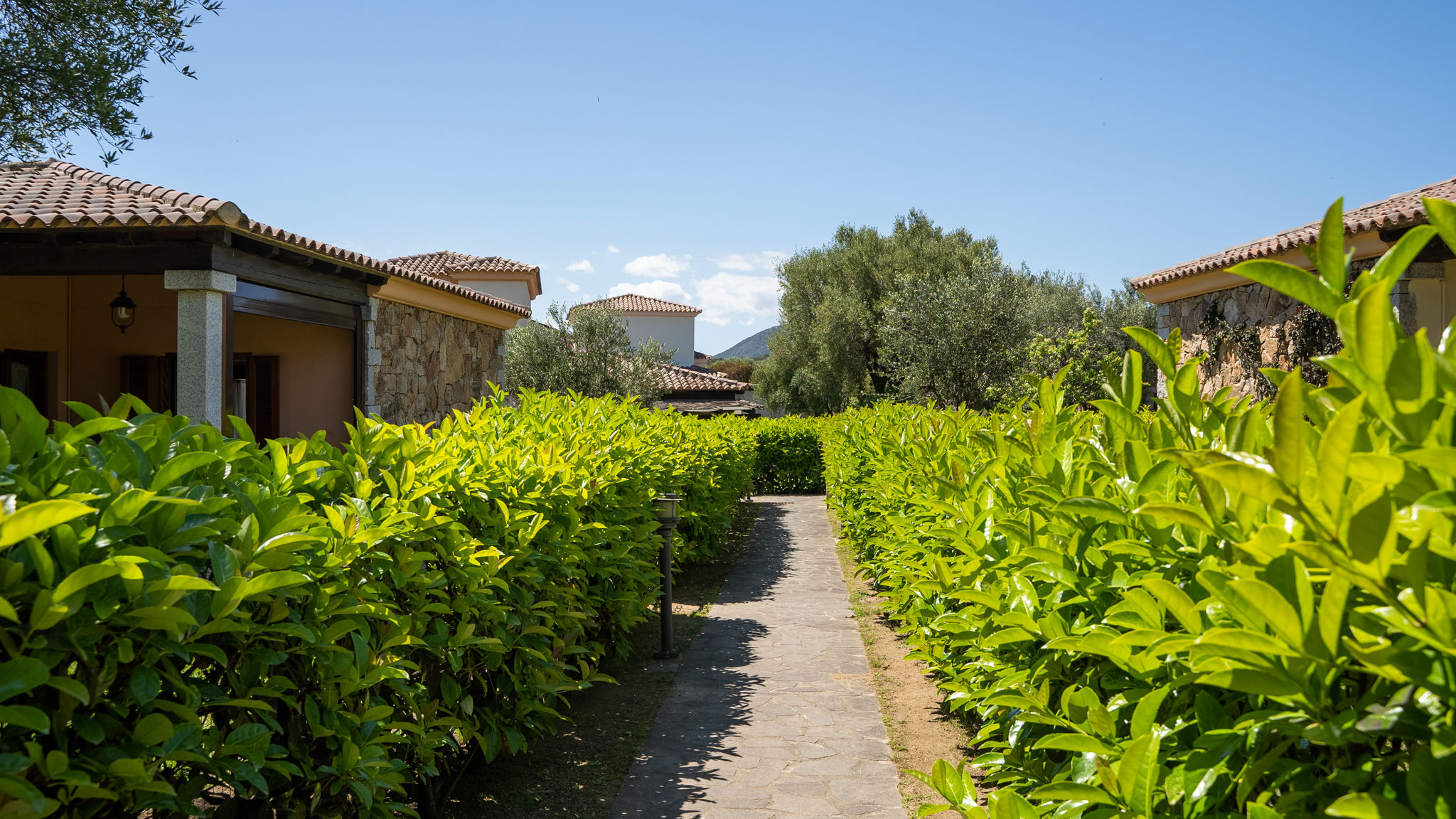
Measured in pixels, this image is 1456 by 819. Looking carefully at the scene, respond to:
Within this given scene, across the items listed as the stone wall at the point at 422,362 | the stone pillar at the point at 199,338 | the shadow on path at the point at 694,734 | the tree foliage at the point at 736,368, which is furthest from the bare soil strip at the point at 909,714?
the tree foliage at the point at 736,368

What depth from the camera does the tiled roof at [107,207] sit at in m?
7.55

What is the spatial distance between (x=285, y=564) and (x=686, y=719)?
11.1 ft

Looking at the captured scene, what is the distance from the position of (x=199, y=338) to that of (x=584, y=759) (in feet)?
19.3

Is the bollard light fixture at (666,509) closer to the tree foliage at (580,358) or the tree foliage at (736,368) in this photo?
the tree foliage at (580,358)

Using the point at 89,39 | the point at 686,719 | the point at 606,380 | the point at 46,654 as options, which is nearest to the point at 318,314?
the point at 89,39

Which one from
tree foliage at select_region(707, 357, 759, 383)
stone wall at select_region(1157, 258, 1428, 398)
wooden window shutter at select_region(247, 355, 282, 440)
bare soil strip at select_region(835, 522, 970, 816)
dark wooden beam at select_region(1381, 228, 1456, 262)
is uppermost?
tree foliage at select_region(707, 357, 759, 383)

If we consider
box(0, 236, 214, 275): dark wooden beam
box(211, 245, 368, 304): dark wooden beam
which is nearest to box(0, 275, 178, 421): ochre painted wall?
box(211, 245, 368, 304): dark wooden beam

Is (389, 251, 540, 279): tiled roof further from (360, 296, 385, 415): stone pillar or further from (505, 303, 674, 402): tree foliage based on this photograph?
(360, 296, 385, 415): stone pillar

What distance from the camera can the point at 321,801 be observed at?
2412 millimetres

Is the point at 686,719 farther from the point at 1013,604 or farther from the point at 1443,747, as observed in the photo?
the point at 1443,747

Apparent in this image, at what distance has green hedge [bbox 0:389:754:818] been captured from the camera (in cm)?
155

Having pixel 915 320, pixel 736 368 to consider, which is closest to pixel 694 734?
pixel 915 320

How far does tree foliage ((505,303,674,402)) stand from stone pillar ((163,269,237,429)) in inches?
567

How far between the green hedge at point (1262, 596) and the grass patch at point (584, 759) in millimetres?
2233
